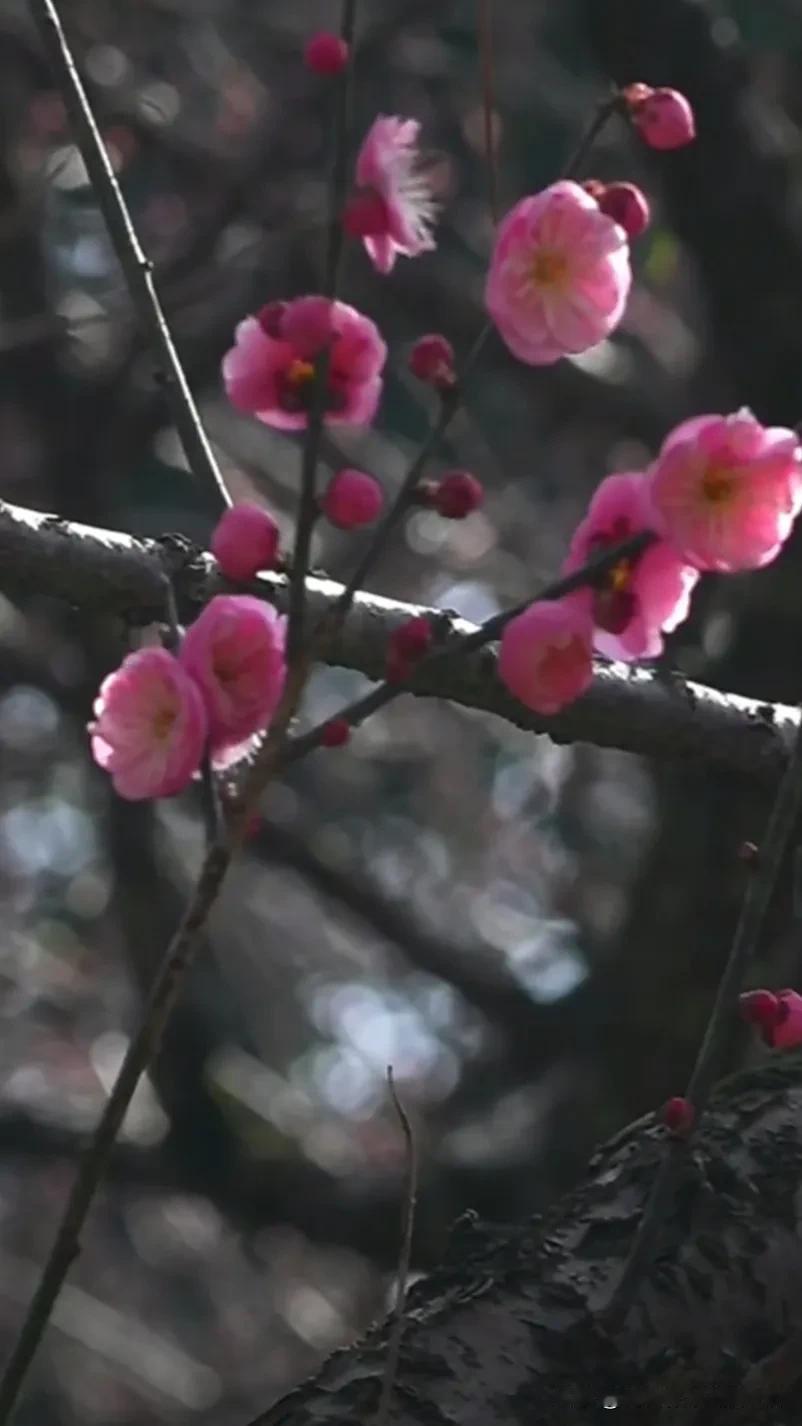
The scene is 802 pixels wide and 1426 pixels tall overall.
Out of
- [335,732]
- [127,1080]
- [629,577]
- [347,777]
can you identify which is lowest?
[127,1080]

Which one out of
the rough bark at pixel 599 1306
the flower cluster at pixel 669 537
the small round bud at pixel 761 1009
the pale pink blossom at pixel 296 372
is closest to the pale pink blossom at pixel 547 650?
the flower cluster at pixel 669 537

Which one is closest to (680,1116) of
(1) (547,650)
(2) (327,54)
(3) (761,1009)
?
(3) (761,1009)

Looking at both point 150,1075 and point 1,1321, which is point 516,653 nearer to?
point 150,1075

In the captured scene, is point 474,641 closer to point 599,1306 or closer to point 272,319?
point 272,319

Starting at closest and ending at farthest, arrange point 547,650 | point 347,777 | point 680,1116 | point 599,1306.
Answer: point 547,650 < point 680,1116 < point 599,1306 < point 347,777

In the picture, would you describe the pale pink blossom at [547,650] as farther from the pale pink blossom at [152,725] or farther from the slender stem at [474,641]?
the pale pink blossom at [152,725]

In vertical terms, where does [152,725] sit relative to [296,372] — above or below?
below

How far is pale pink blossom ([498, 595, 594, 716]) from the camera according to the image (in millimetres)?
754

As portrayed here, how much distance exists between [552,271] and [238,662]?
0.18m

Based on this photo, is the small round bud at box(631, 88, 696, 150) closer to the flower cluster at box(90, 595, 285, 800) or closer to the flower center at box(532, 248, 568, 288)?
the flower center at box(532, 248, 568, 288)

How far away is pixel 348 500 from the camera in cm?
76

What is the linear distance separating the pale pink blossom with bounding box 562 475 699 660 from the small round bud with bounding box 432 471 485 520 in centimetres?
6

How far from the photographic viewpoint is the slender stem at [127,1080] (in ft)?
2.15

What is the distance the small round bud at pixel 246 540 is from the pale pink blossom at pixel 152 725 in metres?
0.04
